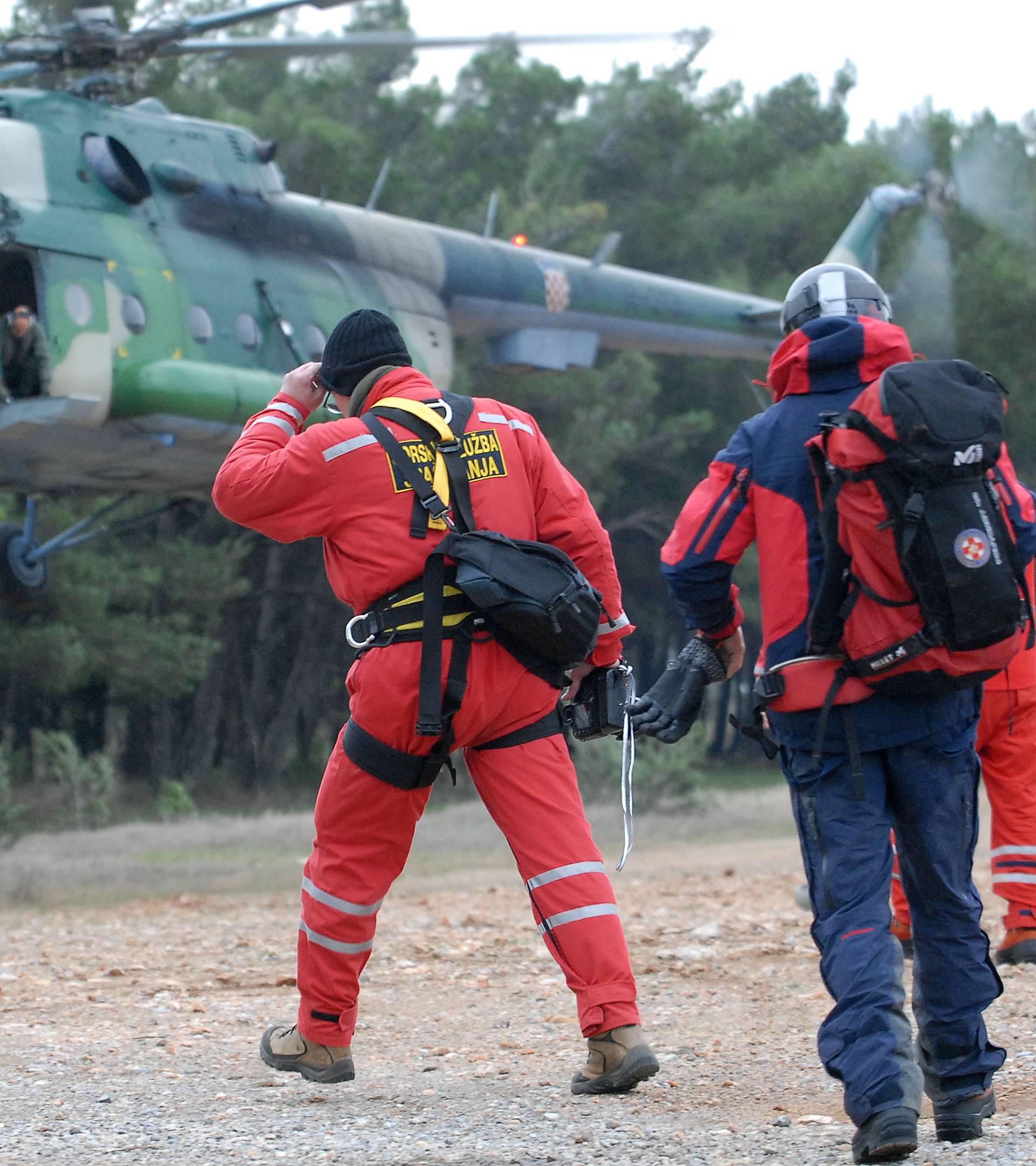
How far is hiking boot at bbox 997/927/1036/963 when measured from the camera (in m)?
5.11

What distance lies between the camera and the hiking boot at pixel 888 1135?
2.79 m

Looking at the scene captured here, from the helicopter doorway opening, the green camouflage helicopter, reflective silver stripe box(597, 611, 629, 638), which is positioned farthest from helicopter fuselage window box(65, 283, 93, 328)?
reflective silver stripe box(597, 611, 629, 638)

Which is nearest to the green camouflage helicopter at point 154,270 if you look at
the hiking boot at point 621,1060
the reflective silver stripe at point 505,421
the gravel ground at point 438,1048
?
the gravel ground at point 438,1048

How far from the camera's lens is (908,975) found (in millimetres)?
5246

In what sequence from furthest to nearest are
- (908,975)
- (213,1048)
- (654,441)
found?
(654,441) < (908,975) < (213,1048)

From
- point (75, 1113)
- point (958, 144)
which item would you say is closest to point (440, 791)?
point (958, 144)

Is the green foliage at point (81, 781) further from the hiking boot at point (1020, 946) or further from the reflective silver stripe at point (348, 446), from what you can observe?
the reflective silver stripe at point (348, 446)

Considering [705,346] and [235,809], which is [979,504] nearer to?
[705,346]

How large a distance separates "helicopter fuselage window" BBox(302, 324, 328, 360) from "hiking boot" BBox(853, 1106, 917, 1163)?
8.04 m

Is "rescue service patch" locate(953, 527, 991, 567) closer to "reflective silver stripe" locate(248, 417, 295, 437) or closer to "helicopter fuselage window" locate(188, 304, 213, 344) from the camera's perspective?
"reflective silver stripe" locate(248, 417, 295, 437)

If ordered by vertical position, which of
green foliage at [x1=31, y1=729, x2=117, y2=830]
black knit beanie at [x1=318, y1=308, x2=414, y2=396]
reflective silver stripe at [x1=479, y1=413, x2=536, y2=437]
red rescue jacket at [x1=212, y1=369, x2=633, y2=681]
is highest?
black knit beanie at [x1=318, y1=308, x2=414, y2=396]

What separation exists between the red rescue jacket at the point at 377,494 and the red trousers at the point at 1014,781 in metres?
1.70

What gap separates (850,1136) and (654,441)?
20.5 metres

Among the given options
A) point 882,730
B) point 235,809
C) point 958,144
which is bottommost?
point 235,809
